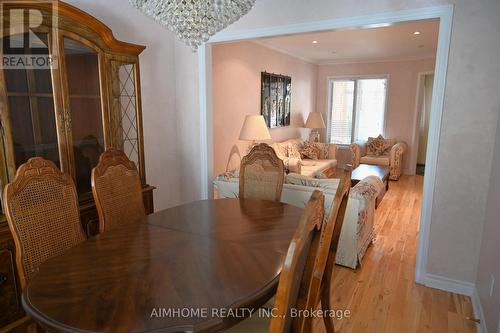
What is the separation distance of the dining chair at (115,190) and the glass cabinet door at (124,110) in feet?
1.49

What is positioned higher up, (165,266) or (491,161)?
(491,161)

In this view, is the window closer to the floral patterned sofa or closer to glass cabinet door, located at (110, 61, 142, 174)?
the floral patterned sofa

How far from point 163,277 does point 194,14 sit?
1349mm

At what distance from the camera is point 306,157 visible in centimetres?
626

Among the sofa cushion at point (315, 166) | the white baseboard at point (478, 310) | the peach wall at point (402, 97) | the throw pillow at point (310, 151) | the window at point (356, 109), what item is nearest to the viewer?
the white baseboard at point (478, 310)

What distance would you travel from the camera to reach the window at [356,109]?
7246 millimetres

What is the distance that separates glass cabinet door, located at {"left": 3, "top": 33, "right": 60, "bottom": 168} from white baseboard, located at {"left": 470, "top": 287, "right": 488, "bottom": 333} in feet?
10.00

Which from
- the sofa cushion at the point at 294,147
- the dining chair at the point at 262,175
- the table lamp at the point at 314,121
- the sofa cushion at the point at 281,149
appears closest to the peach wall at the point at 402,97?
the table lamp at the point at 314,121

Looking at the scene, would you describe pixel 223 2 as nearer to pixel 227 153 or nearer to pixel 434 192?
pixel 434 192

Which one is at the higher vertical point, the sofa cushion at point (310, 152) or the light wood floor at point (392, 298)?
the sofa cushion at point (310, 152)

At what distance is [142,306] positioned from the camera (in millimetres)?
1168

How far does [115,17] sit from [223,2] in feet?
5.37

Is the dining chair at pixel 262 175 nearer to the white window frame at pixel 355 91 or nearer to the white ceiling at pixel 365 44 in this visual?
the white ceiling at pixel 365 44

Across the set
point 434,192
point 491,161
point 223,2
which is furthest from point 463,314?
point 223,2
